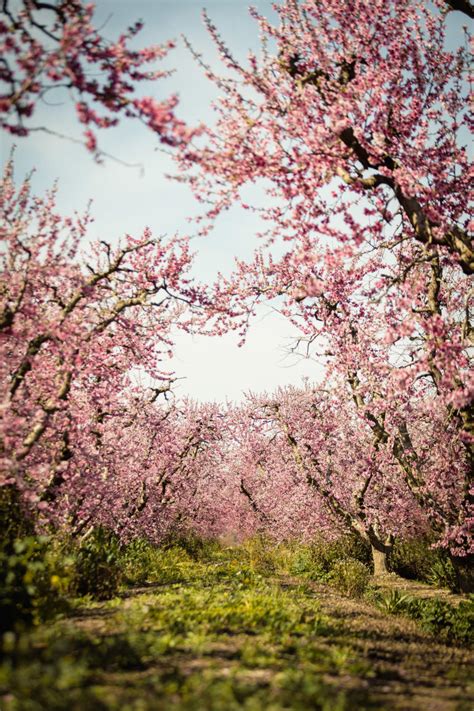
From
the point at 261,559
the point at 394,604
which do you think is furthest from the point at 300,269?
the point at 261,559

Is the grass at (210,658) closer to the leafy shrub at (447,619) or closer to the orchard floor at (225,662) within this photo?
the orchard floor at (225,662)

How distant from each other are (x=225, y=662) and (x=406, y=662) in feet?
7.80

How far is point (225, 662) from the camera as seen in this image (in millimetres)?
4078

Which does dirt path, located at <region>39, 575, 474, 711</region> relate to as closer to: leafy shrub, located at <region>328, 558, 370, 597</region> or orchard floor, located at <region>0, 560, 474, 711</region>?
orchard floor, located at <region>0, 560, 474, 711</region>

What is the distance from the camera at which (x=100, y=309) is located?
7840 millimetres

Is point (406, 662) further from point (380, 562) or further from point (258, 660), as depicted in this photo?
point (380, 562)

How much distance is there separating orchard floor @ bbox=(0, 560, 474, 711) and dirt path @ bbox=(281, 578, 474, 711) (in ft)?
0.07

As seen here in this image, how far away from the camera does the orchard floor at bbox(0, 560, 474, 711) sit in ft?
10.4

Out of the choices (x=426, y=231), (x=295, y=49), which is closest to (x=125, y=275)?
(x=295, y=49)

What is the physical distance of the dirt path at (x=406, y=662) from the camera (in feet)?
12.5

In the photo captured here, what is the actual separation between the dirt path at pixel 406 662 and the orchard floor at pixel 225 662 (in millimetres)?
20

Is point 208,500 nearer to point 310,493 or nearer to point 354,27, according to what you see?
point 310,493

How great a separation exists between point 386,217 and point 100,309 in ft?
16.8

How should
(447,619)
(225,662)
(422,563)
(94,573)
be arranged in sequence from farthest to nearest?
(422,563) < (94,573) < (447,619) < (225,662)
